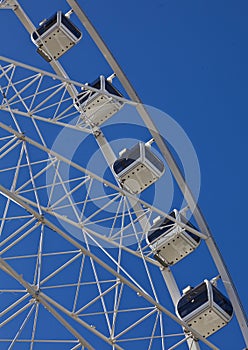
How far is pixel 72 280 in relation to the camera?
29.4 m

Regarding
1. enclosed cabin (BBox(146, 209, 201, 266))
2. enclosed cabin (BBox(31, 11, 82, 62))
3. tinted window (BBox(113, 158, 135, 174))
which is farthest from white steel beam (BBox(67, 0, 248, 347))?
enclosed cabin (BBox(31, 11, 82, 62))

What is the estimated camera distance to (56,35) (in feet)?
66.2


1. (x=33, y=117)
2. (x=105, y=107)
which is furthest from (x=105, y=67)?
(x=33, y=117)

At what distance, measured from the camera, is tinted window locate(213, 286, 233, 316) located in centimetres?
1820

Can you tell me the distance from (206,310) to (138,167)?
3.13 metres

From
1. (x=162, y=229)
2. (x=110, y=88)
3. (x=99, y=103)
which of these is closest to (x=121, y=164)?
(x=162, y=229)

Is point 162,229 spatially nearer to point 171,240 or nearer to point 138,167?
point 171,240

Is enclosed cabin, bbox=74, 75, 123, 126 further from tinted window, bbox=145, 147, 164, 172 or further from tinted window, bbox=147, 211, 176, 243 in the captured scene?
tinted window, bbox=147, 211, 176, 243

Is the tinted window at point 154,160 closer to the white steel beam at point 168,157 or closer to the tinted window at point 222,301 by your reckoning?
the white steel beam at point 168,157

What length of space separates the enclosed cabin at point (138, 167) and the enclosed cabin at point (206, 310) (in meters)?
2.43

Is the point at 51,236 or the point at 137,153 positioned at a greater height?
the point at 137,153

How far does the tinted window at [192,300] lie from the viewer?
59.8 ft

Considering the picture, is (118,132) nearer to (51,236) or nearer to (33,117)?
(51,236)

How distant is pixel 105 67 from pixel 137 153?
38.8ft
